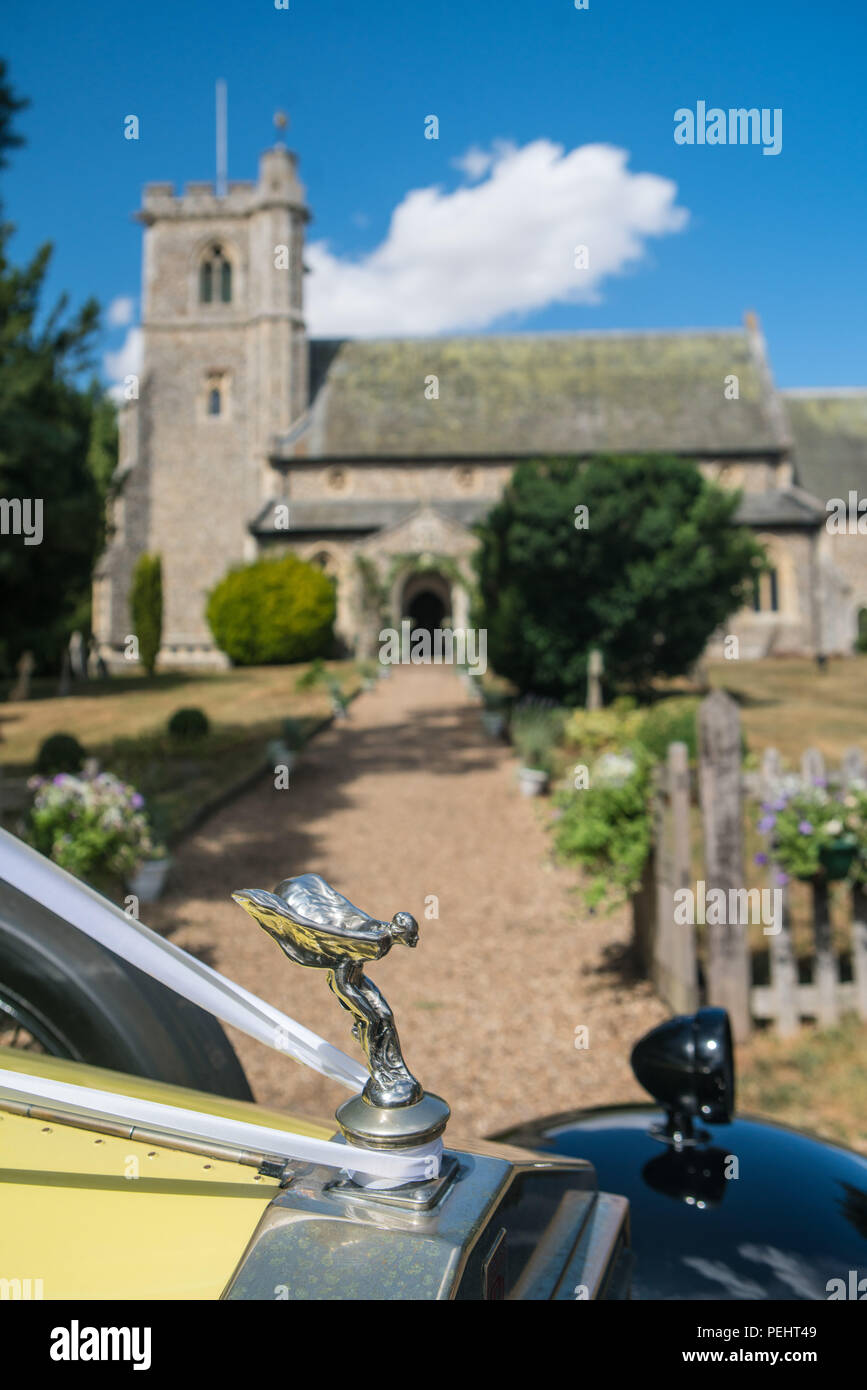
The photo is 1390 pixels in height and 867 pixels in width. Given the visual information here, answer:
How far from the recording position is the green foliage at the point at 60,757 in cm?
1100

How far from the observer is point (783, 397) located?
3981 centimetres

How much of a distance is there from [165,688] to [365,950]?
23313mm

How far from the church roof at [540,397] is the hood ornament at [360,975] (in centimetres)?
3211

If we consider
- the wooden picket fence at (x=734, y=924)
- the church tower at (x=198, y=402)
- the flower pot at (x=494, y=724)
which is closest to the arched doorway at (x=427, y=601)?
the church tower at (x=198, y=402)

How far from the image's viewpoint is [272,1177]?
1.11m

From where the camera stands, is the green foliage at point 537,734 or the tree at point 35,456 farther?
the green foliage at point 537,734

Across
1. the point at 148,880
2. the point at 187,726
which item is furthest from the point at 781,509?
the point at 148,880

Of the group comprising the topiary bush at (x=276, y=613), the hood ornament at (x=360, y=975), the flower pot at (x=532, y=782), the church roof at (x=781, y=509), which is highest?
the church roof at (x=781, y=509)

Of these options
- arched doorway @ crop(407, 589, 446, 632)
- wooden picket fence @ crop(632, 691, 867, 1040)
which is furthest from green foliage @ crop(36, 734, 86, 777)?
arched doorway @ crop(407, 589, 446, 632)

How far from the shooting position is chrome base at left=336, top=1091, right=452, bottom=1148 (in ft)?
3.55

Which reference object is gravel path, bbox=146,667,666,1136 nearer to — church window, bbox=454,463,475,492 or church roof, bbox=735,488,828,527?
church roof, bbox=735,488,828,527

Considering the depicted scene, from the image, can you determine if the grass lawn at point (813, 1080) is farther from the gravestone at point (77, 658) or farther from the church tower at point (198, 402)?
the church tower at point (198, 402)

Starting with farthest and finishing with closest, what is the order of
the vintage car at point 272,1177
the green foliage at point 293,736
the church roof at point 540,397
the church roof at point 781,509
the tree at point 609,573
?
the church roof at point 540,397, the church roof at point 781,509, the tree at point 609,573, the green foliage at point 293,736, the vintage car at point 272,1177

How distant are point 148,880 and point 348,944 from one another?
683cm
